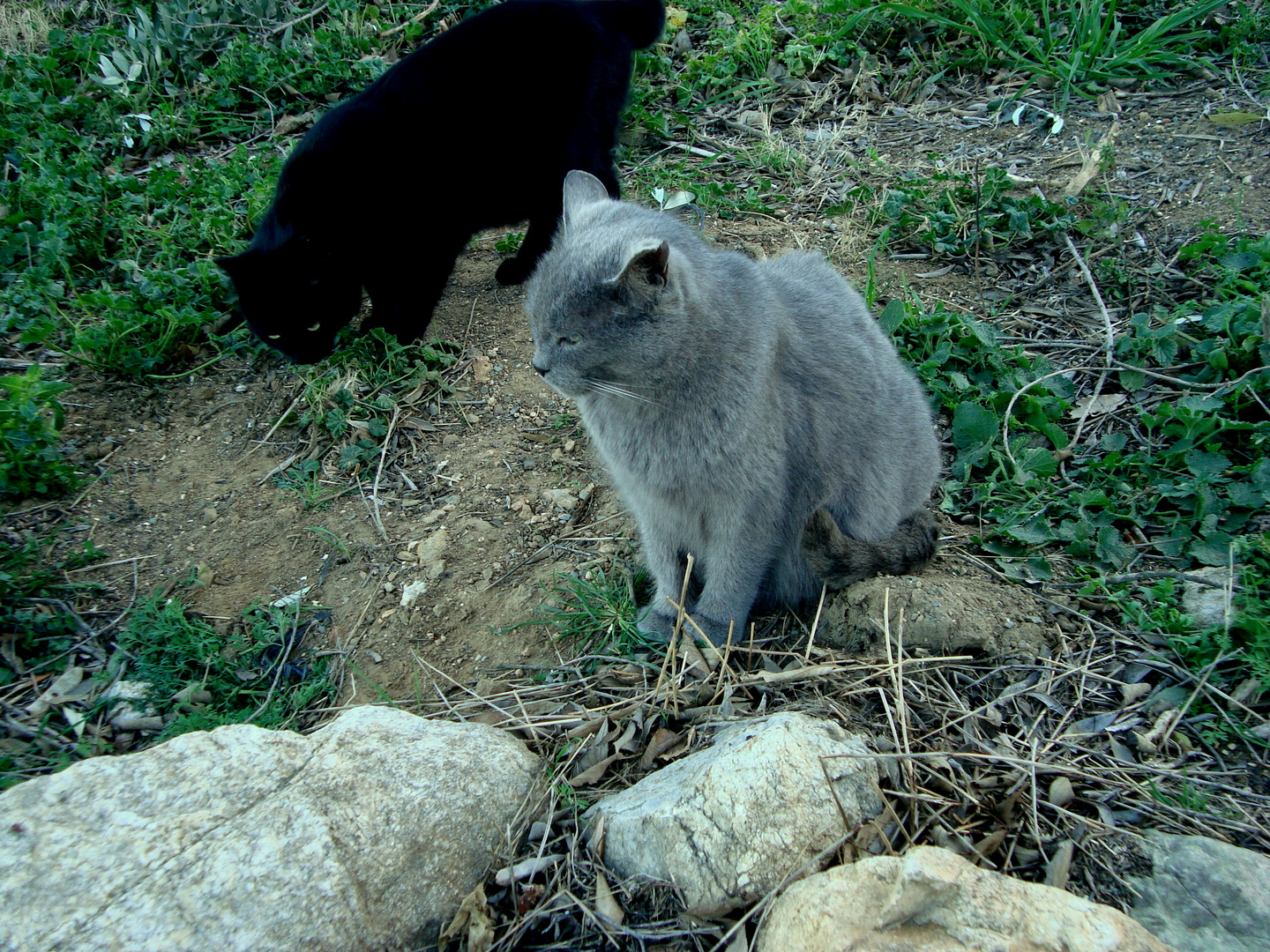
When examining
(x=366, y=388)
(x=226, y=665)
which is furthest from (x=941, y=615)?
(x=366, y=388)

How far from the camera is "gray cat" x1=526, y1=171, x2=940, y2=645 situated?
7.39ft

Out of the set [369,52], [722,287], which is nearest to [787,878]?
[722,287]

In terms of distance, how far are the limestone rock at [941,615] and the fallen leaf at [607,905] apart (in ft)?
3.68

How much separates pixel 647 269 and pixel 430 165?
216 cm

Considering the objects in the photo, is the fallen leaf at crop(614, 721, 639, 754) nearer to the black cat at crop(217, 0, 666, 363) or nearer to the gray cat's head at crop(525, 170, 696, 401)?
→ the gray cat's head at crop(525, 170, 696, 401)

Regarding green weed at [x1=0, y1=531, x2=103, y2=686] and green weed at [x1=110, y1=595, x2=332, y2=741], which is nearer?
green weed at [x1=110, y1=595, x2=332, y2=741]

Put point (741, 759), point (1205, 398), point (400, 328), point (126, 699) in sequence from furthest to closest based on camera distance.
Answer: point (400, 328)
point (1205, 398)
point (126, 699)
point (741, 759)

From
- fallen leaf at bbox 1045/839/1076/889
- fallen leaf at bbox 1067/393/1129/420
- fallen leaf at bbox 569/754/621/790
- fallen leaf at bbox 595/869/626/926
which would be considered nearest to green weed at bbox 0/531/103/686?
fallen leaf at bbox 569/754/621/790


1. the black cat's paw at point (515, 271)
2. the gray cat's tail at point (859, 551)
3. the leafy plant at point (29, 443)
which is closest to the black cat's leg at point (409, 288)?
the black cat's paw at point (515, 271)

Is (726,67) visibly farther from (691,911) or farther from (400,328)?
(691,911)

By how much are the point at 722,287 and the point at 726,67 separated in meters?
3.39

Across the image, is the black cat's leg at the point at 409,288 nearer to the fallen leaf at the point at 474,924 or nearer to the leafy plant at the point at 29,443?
the leafy plant at the point at 29,443

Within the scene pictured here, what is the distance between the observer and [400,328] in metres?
3.89

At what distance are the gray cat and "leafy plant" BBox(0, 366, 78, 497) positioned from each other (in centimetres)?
207
